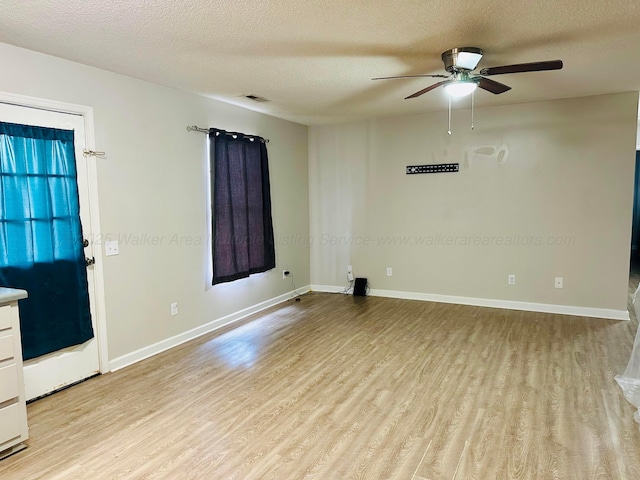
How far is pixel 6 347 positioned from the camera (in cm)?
227

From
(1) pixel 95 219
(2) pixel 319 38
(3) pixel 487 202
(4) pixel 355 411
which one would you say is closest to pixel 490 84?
(2) pixel 319 38

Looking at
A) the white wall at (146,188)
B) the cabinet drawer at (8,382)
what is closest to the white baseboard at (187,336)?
the white wall at (146,188)

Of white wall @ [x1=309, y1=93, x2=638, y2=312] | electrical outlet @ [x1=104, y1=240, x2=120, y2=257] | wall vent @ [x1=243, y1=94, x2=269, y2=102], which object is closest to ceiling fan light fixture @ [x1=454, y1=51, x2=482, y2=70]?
wall vent @ [x1=243, y1=94, x2=269, y2=102]

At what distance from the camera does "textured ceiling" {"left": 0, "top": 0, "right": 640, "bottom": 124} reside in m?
2.31

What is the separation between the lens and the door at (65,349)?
288cm

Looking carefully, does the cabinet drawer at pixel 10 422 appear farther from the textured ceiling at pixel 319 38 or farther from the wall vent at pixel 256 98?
the wall vent at pixel 256 98

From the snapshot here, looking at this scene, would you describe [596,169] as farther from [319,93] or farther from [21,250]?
[21,250]

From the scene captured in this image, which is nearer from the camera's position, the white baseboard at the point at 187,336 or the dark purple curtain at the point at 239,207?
the white baseboard at the point at 187,336

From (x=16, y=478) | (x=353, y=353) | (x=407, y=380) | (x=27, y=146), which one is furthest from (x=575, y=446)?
(x=27, y=146)

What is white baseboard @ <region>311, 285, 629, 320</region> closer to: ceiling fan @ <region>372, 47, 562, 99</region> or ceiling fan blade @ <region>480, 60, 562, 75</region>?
ceiling fan @ <region>372, 47, 562, 99</region>

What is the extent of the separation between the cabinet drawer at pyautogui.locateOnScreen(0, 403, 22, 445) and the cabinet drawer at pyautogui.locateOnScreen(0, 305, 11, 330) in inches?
17.7

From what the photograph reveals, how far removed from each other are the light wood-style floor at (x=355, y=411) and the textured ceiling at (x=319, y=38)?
245 cm

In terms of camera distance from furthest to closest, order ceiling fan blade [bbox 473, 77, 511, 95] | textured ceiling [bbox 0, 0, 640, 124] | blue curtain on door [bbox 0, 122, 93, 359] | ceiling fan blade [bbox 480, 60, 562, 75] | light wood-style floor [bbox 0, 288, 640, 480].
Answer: ceiling fan blade [bbox 473, 77, 511, 95] → blue curtain on door [bbox 0, 122, 93, 359] → ceiling fan blade [bbox 480, 60, 562, 75] → textured ceiling [bbox 0, 0, 640, 124] → light wood-style floor [bbox 0, 288, 640, 480]

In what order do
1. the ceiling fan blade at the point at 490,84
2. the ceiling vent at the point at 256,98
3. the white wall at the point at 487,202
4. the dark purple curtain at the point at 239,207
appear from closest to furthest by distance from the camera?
1. the ceiling fan blade at the point at 490,84
2. the ceiling vent at the point at 256,98
3. the dark purple curtain at the point at 239,207
4. the white wall at the point at 487,202
